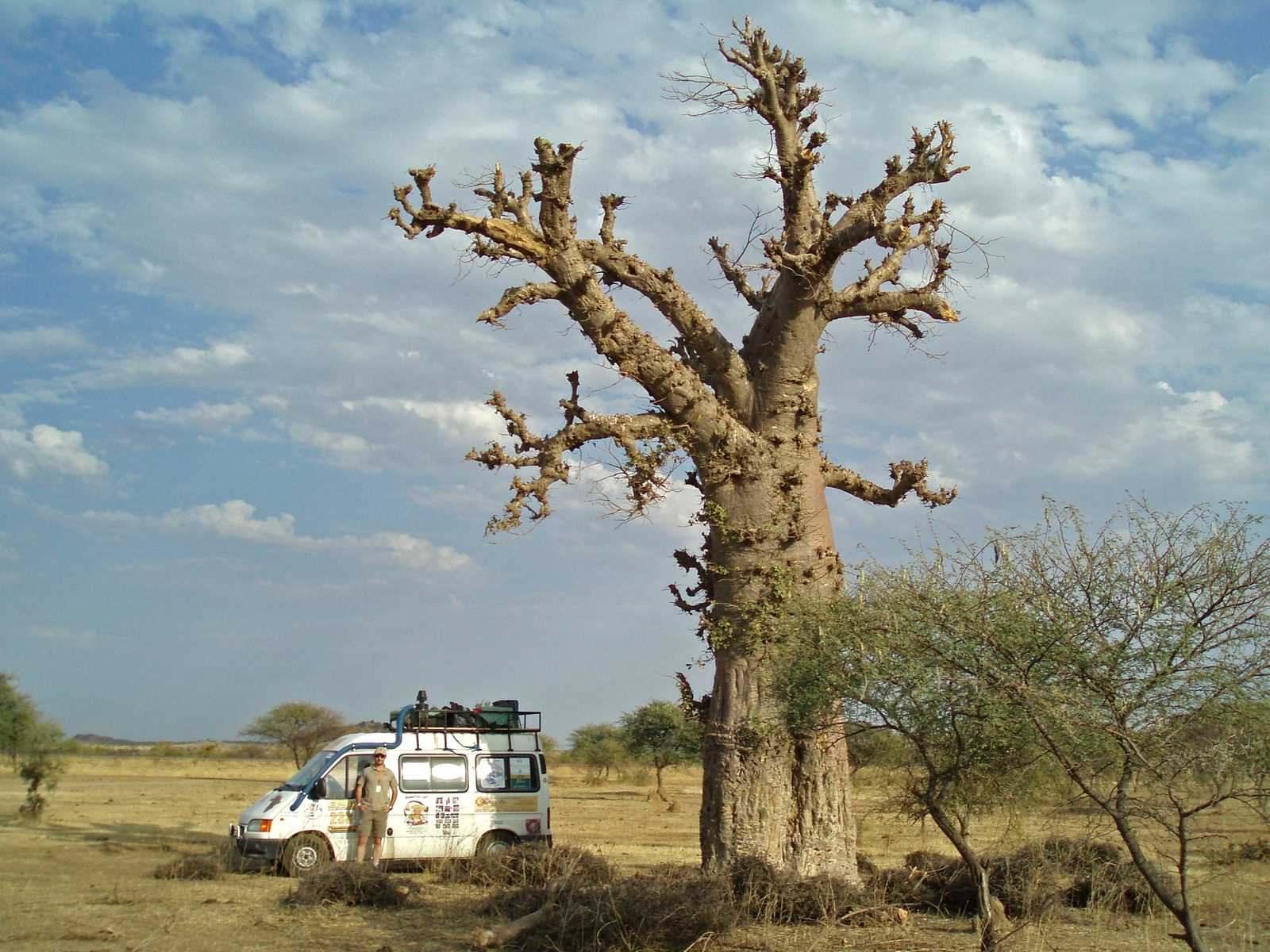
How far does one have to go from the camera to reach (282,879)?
10266 millimetres

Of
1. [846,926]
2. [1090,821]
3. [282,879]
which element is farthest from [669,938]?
[282,879]

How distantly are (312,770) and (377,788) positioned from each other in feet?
3.81

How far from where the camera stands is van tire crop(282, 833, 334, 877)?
34.3 ft

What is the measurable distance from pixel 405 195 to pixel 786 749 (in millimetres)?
5939

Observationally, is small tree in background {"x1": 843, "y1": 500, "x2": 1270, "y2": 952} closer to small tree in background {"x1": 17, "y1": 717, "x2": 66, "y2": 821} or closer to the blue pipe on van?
the blue pipe on van

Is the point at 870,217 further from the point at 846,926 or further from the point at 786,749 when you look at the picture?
the point at 846,926

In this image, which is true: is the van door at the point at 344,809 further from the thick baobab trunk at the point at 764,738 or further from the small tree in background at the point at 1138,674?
the small tree in background at the point at 1138,674

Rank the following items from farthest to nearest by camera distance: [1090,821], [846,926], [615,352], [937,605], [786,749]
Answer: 1. [615,352]
2. [786,749]
3. [846,926]
4. [937,605]
5. [1090,821]

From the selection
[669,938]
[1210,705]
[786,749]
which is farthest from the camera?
[786,749]

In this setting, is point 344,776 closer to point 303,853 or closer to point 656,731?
point 303,853

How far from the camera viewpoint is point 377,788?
1062cm

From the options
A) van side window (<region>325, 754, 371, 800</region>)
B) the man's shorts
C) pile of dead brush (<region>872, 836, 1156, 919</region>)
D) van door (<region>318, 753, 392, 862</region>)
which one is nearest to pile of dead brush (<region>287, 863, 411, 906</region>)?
the man's shorts

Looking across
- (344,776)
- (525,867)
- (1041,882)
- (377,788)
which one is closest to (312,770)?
(344,776)

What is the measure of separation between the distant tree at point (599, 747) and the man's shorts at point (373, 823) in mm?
25571
